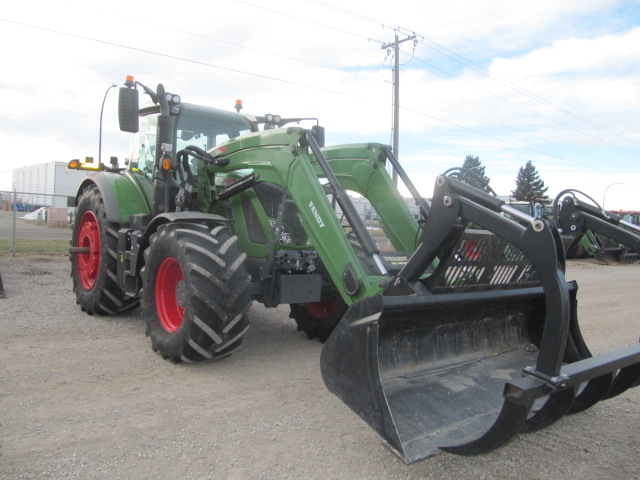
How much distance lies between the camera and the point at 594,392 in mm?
3148

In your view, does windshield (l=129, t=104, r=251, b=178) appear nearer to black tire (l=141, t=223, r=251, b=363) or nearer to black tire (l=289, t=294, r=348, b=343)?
black tire (l=141, t=223, r=251, b=363)

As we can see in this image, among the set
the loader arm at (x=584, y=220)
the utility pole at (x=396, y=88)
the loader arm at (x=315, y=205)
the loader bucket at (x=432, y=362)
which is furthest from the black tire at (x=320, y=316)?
the utility pole at (x=396, y=88)

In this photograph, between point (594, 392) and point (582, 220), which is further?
point (582, 220)

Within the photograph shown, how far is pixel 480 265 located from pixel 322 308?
2.54 metres

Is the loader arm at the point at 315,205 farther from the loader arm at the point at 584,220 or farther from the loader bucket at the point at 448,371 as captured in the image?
the loader arm at the point at 584,220

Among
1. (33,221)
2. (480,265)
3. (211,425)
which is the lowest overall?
(33,221)

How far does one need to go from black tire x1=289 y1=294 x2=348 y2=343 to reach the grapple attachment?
5.58ft

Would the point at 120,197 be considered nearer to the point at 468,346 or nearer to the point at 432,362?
the point at 432,362

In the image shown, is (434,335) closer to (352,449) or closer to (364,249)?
(364,249)

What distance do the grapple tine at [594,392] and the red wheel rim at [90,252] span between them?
514 cm

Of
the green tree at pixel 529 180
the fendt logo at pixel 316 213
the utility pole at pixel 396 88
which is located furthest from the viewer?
the green tree at pixel 529 180

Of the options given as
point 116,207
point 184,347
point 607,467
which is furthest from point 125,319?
point 607,467

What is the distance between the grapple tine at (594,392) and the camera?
10.2 feet

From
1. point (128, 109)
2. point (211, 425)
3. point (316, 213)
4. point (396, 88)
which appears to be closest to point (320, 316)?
point (316, 213)
